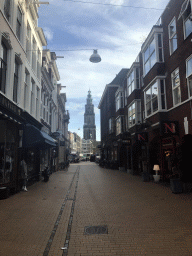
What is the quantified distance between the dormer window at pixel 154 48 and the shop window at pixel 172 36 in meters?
1.27

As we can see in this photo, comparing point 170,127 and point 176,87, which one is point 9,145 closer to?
point 170,127

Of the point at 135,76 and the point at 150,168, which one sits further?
the point at 135,76

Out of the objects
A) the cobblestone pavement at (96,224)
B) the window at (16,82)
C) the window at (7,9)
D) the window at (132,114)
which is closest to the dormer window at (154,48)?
the window at (132,114)

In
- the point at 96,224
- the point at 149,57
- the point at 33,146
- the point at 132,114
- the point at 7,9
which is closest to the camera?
the point at 96,224

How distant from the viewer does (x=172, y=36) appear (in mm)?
14820

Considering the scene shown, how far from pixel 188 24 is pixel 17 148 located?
11894 mm

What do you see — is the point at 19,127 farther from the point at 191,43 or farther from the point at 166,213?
the point at 191,43

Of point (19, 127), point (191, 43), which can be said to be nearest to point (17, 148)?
point (19, 127)

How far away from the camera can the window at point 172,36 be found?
1457 centimetres

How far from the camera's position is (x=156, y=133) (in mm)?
16984

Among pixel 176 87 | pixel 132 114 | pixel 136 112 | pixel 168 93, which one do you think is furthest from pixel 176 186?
pixel 132 114

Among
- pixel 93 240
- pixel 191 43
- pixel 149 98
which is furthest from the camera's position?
pixel 149 98

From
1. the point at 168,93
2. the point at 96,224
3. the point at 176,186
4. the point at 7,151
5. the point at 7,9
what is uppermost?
the point at 7,9

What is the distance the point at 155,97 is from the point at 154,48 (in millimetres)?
3738
